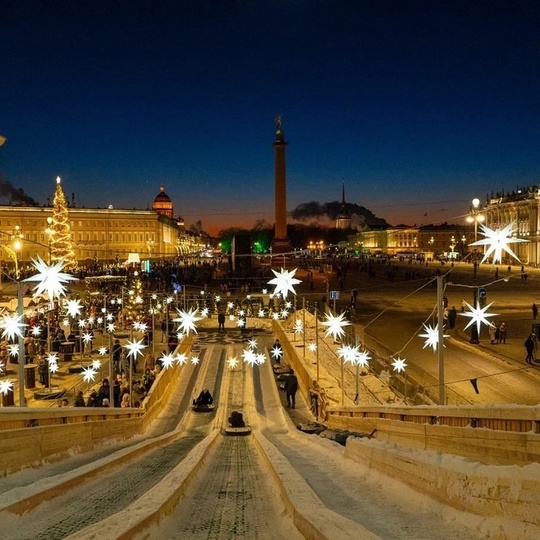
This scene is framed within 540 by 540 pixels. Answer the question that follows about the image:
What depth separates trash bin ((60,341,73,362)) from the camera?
779 inches

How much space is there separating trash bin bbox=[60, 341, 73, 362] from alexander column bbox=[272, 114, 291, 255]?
36.3 m

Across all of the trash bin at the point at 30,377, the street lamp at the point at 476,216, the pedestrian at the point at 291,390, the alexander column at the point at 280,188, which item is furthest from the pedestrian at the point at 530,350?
the alexander column at the point at 280,188

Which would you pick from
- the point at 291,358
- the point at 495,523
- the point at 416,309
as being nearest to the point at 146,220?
the point at 416,309

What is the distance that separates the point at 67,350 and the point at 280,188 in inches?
1469

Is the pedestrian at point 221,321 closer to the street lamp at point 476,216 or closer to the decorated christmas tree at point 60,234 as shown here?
the street lamp at point 476,216

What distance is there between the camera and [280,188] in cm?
5453

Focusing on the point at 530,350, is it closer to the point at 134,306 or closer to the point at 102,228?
the point at 134,306

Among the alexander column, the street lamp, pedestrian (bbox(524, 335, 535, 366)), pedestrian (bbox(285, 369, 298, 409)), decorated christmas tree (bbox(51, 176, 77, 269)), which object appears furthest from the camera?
the alexander column

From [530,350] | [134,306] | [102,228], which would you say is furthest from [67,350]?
[102,228]

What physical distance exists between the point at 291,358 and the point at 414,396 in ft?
21.8

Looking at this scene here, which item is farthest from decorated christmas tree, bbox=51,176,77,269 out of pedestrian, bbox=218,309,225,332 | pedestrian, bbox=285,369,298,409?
pedestrian, bbox=285,369,298,409

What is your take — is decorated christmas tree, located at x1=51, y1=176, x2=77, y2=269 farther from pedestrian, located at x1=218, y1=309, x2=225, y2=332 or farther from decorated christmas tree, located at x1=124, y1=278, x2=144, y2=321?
pedestrian, located at x1=218, y1=309, x2=225, y2=332

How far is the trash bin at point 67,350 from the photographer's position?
1978 centimetres

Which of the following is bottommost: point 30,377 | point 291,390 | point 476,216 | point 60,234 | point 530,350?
point 291,390
